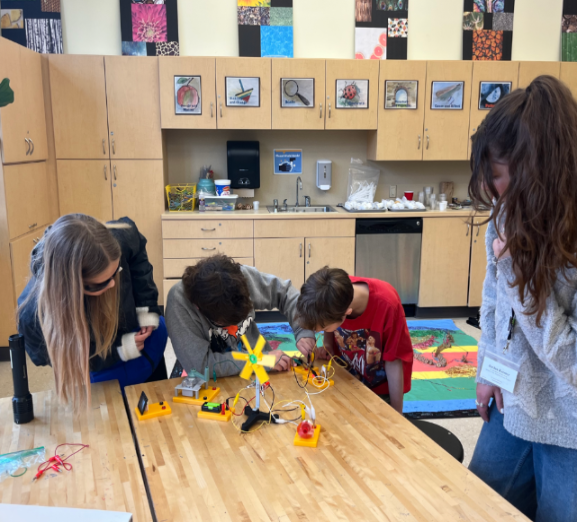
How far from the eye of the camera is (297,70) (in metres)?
4.25

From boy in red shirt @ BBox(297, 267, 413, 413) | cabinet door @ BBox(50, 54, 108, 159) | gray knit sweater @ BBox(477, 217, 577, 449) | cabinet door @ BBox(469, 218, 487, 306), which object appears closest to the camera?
gray knit sweater @ BBox(477, 217, 577, 449)

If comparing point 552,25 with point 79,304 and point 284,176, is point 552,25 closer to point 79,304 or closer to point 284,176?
point 284,176

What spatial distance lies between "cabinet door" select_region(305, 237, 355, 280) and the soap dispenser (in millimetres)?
659

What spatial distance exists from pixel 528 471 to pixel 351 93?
3.56 m

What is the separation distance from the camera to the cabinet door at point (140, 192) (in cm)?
427

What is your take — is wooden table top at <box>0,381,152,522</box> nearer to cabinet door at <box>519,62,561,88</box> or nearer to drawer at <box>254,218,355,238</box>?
drawer at <box>254,218,355,238</box>

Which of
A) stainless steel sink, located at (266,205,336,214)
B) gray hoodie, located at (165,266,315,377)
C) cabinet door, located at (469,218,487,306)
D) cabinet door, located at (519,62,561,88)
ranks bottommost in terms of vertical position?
cabinet door, located at (469,218,487,306)

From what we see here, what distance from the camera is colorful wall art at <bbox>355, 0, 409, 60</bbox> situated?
4.52 m

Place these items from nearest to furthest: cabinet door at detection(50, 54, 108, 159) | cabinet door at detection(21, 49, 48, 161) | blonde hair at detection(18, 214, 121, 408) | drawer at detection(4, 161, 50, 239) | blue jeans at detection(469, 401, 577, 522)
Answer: blue jeans at detection(469, 401, 577, 522) → blonde hair at detection(18, 214, 121, 408) → drawer at detection(4, 161, 50, 239) → cabinet door at detection(21, 49, 48, 161) → cabinet door at detection(50, 54, 108, 159)

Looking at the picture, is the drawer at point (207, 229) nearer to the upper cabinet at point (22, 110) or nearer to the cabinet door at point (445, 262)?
the upper cabinet at point (22, 110)

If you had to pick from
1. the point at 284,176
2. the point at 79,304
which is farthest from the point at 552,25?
the point at 79,304

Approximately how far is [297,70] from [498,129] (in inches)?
137

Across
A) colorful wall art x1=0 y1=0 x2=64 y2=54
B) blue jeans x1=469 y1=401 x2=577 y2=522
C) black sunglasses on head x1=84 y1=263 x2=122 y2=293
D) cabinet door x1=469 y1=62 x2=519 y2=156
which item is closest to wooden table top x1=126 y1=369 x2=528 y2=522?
blue jeans x1=469 y1=401 x2=577 y2=522

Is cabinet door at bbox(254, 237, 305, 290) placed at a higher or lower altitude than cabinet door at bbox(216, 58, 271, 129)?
lower
